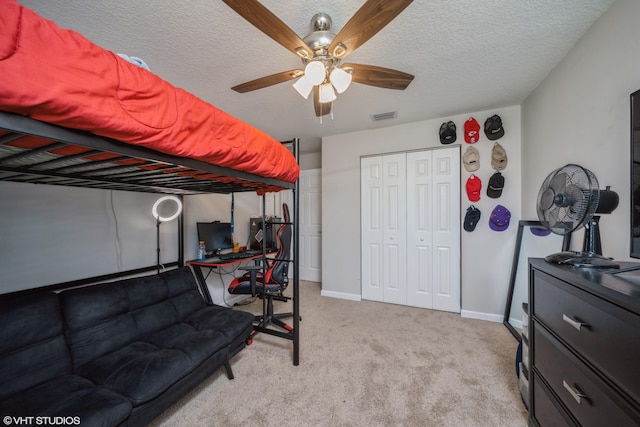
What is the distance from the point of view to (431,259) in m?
3.02

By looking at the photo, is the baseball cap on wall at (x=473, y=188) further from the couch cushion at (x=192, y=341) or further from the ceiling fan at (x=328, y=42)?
the couch cushion at (x=192, y=341)

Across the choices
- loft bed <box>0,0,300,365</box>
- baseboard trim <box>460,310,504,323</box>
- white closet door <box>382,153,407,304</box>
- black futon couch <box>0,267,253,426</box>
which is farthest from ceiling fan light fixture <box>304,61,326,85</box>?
baseboard trim <box>460,310,504,323</box>

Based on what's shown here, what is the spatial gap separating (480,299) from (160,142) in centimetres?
340

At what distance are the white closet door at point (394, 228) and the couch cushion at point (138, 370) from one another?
2.54 m

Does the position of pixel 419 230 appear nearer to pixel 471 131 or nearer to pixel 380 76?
pixel 471 131

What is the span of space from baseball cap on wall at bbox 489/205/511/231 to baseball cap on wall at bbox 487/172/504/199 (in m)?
0.15

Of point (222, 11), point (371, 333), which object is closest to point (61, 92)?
point (222, 11)

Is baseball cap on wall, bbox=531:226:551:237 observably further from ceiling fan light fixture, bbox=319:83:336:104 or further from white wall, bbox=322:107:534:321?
ceiling fan light fixture, bbox=319:83:336:104

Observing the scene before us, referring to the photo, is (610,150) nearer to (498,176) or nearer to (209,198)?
(498,176)

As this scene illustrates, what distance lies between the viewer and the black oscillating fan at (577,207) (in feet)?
3.36

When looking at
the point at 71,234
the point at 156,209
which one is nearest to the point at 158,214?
the point at 156,209

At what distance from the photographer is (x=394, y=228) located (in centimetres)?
Result: 321

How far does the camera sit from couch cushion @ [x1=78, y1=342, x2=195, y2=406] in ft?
4.00

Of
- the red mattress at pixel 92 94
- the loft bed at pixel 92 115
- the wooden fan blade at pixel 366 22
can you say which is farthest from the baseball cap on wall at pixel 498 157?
the red mattress at pixel 92 94
